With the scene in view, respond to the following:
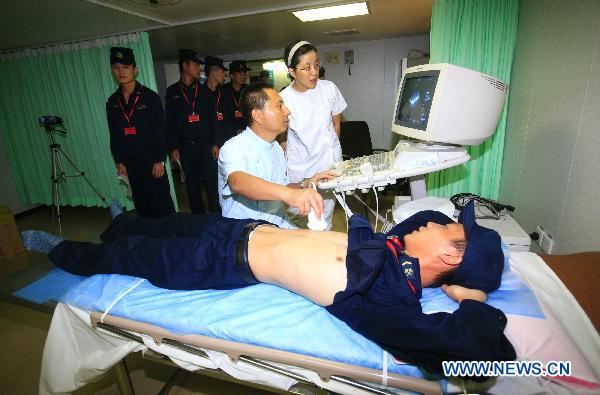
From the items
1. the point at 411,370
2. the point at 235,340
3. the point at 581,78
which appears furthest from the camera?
the point at 581,78

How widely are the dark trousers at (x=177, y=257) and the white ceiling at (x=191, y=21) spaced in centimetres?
213

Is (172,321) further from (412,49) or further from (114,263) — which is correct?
(412,49)

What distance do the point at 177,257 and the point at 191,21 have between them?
2947 millimetres

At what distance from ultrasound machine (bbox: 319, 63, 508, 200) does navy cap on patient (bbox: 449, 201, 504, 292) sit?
618 mm

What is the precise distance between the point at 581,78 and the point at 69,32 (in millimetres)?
4533

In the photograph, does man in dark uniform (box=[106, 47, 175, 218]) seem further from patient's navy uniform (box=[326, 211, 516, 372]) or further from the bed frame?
patient's navy uniform (box=[326, 211, 516, 372])

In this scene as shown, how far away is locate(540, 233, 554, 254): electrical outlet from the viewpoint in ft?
5.49

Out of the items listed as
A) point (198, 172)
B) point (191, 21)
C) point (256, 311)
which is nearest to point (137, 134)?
point (198, 172)

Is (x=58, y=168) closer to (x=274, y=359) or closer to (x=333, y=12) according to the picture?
(x=333, y=12)

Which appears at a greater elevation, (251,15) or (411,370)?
(251,15)

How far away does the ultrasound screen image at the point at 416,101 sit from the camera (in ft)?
Result: 5.52

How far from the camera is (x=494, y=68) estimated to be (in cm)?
236

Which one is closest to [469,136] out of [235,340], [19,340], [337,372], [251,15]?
[337,372]

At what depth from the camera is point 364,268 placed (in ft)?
3.67
